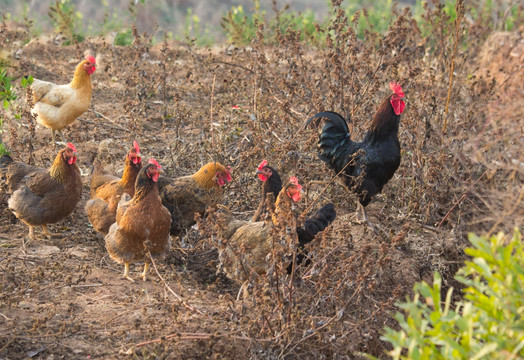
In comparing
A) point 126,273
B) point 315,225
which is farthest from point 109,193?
point 315,225

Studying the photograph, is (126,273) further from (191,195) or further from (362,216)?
(362,216)

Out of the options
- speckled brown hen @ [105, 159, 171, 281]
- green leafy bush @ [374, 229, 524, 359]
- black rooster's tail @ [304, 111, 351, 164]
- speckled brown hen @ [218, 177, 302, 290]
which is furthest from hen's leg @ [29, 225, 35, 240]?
green leafy bush @ [374, 229, 524, 359]

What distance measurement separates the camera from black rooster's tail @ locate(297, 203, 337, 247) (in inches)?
167

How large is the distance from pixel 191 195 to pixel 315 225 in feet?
4.40

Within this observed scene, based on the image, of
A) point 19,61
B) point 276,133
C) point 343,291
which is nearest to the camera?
point 343,291

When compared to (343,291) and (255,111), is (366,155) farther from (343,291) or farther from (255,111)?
(343,291)

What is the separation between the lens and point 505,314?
212 cm

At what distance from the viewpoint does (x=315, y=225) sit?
14.1 feet

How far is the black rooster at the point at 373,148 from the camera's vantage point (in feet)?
17.5

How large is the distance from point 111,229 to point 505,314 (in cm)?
327

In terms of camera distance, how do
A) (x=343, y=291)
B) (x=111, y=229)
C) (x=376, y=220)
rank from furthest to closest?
1. (x=376, y=220)
2. (x=111, y=229)
3. (x=343, y=291)

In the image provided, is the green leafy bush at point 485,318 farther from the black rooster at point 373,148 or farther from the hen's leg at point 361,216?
the hen's leg at point 361,216

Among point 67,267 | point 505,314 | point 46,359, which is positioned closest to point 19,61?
point 67,267

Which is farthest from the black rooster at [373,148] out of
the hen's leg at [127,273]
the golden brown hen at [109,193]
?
the hen's leg at [127,273]
